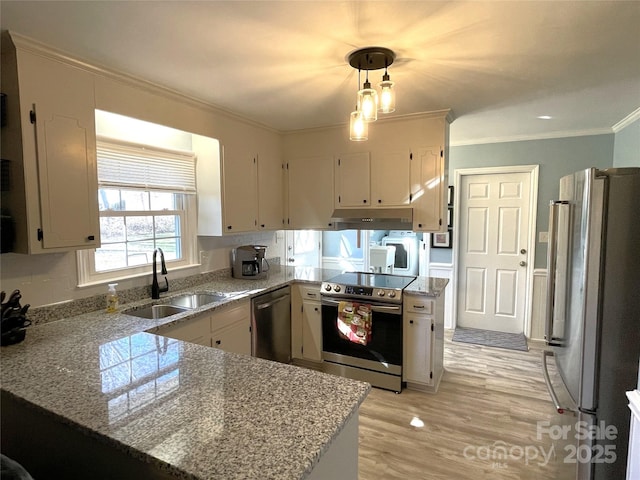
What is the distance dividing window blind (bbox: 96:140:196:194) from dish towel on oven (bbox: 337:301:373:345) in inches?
68.2

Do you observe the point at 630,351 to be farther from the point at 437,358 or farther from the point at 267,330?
the point at 267,330

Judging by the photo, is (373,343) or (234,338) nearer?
(234,338)

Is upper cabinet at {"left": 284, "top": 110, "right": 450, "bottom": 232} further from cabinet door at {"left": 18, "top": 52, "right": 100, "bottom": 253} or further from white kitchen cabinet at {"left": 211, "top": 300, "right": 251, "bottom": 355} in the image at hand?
cabinet door at {"left": 18, "top": 52, "right": 100, "bottom": 253}

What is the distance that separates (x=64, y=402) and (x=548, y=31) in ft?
8.39

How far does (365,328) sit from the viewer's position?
3.05 m

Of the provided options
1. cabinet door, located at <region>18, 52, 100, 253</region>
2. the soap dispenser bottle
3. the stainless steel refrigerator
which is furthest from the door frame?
cabinet door, located at <region>18, 52, 100, 253</region>

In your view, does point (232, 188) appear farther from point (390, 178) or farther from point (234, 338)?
point (390, 178)

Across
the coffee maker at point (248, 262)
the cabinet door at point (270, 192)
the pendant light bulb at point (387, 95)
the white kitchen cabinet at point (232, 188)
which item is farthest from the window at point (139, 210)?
the pendant light bulb at point (387, 95)

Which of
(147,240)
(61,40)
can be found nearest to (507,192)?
(147,240)

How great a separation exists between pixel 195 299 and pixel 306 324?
110 cm

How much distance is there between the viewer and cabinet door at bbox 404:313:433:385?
9.66ft

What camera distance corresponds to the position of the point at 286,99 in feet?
8.96

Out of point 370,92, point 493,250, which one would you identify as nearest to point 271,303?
point 370,92

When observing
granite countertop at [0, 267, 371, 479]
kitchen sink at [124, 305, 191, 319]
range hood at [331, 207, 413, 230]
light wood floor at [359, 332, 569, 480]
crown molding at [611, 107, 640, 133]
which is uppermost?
crown molding at [611, 107, 640, 133]
